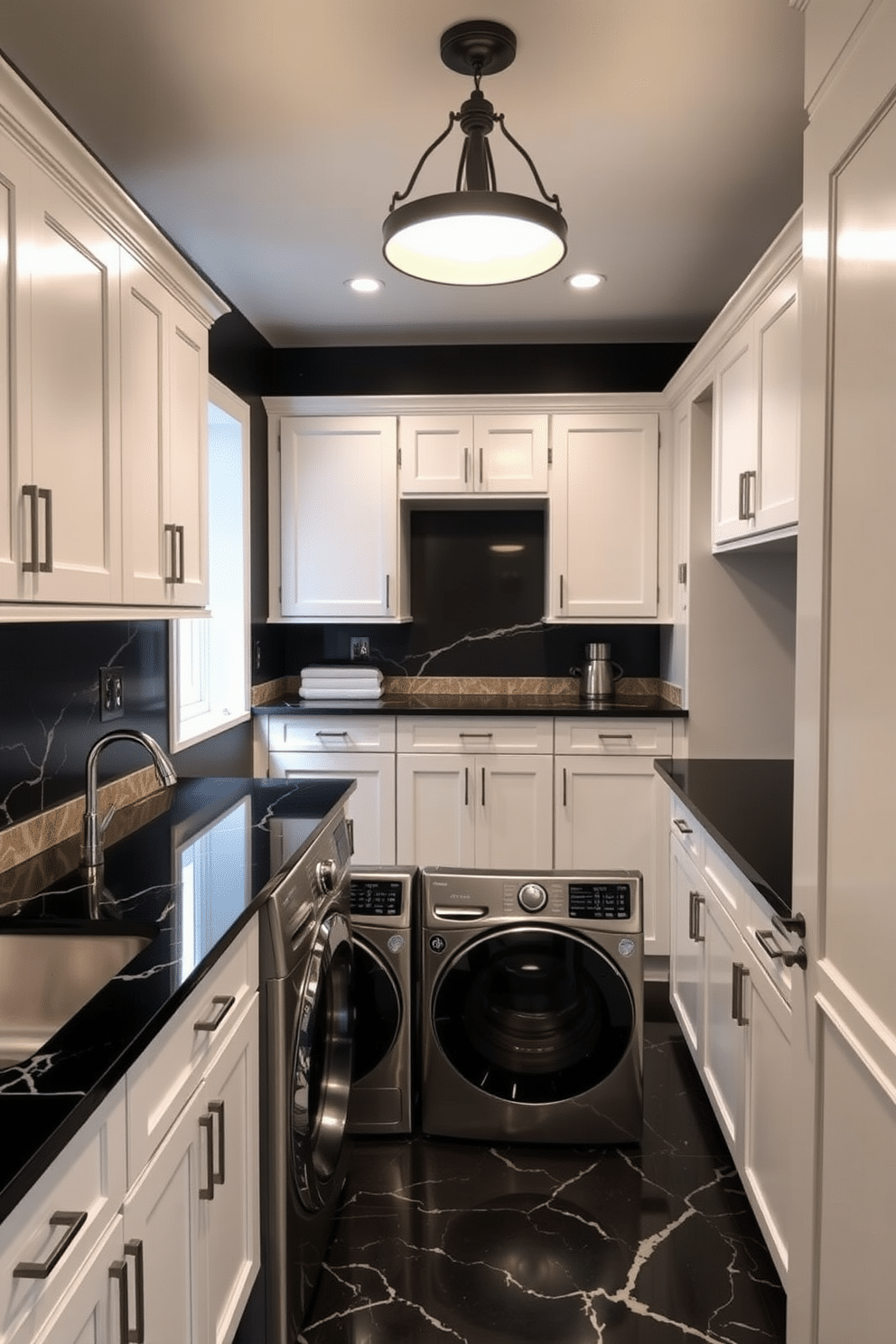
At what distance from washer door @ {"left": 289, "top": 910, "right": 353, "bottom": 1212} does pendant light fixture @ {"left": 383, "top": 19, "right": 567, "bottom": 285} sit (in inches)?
55.1

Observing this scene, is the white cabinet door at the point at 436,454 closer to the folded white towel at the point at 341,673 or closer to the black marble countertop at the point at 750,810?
the folded white towel at the point at 341,673

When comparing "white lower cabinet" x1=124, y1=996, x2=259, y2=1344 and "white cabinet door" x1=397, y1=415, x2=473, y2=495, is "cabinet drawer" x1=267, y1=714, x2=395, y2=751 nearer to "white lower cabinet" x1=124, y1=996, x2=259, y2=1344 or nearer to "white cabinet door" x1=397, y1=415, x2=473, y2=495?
"white cabinet door" x1=397, y1=415, x2=473, y2=495

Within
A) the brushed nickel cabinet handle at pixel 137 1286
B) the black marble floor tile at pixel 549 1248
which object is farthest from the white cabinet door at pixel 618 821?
the brushed nickel cabinet handle at pixel 137 1286

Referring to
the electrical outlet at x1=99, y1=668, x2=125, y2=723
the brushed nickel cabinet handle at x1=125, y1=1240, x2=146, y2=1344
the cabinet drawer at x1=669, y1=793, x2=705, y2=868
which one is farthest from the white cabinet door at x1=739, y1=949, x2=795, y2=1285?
the electrical outlet at x1=99, y1=668, x2=125, y2=723

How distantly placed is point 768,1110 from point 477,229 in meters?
1.85

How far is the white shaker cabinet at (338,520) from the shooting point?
4.36 metres

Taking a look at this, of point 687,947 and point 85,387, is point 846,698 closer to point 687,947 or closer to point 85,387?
point 85,387

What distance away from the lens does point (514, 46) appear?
2.09 metres

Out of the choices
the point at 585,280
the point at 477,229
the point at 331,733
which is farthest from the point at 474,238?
the point at 331,733

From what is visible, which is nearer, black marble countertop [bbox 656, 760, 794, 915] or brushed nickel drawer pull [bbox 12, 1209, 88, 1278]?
brushed nickel drawer pull [bbox 12, 1209, 88, 1278]

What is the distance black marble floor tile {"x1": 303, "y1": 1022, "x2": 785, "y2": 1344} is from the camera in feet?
6.66

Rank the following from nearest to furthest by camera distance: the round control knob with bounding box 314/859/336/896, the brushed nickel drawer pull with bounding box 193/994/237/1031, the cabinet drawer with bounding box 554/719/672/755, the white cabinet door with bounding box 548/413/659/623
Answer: the brushed nickel drawer pull with bounding box 193/994/237/1031, the round control knob with bounding box 314/859/336/896, the cabinet drawer with bounding box 554/719/672/755, the white cabinet door with bounding box 548/413/659/623

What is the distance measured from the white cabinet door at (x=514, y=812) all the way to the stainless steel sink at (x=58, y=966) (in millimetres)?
2643

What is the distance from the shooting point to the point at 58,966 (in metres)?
1.58
